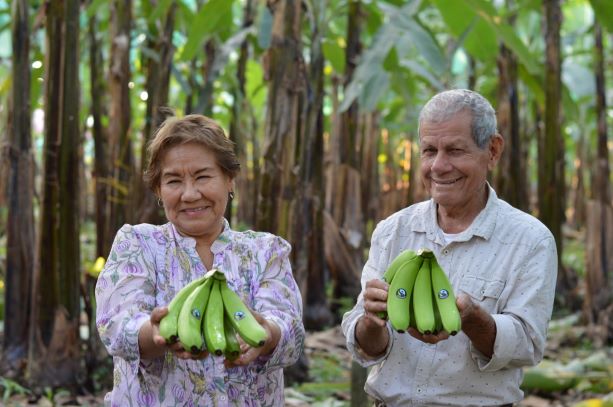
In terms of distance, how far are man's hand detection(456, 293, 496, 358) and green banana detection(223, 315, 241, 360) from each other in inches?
22.0

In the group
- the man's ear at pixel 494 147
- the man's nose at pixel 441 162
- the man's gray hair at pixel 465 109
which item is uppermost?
the man's gray hair at pixel 465 109

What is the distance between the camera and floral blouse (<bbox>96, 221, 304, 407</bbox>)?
245 centimetres

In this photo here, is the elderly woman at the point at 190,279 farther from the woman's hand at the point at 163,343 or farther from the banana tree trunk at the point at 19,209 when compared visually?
the banana tree trunk at the point at 19,209

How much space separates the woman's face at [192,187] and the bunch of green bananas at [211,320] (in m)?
0.24

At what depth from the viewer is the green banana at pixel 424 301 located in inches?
92.8

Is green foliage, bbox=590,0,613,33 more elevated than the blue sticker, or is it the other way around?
green foliage, bbox=590,0,613,33

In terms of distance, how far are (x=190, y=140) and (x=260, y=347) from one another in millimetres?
612

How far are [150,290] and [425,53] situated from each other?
10.9ft

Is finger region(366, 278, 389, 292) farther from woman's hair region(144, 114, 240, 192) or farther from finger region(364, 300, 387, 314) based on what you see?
woman's hair region(144, 114, 240, 192)

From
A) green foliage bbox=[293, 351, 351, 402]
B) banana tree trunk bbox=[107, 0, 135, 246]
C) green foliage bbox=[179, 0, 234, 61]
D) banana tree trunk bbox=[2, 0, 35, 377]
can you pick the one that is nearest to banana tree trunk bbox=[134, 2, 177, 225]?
banana tree trunk bbox=[107, 0, 135, 246]

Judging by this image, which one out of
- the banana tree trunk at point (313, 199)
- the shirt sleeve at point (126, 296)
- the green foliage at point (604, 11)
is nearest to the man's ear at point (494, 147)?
the shirt sleeve at point (126, 296)

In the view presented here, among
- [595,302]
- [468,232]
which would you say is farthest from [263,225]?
[595,302]

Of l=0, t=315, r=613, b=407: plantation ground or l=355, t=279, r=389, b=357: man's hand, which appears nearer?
l=355, t=279, r=389, b=357: man's hand

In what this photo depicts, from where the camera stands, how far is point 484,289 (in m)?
2.61
